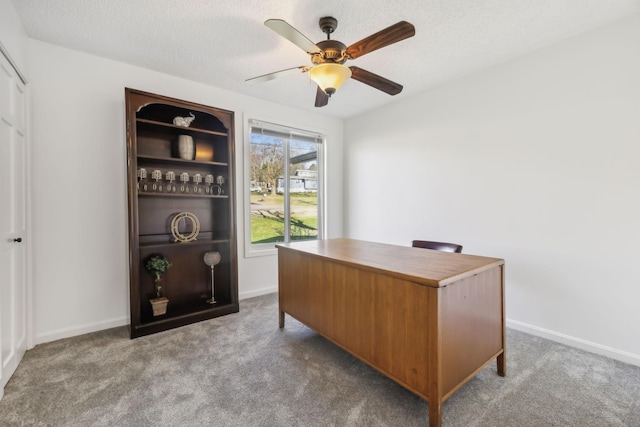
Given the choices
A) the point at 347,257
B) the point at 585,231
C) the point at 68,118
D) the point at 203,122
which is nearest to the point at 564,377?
the point at 585,231

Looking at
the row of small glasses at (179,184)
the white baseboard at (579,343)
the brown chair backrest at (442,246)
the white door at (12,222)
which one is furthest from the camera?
the row of small glasses at (179,184)

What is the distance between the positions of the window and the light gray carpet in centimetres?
166

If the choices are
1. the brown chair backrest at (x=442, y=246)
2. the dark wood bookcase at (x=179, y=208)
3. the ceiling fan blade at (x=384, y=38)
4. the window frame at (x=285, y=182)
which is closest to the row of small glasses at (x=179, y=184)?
the dark wood bookcase at (x=179, y=208)

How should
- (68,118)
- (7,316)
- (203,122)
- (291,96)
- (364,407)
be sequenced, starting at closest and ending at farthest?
(364,407) → (7,316) → (68,118) → (203,122) → (291,96)

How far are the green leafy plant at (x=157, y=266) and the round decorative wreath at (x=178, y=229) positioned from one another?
23cm

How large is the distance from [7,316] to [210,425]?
1571 millimetres

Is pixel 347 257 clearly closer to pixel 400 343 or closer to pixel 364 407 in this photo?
pixel 400 343

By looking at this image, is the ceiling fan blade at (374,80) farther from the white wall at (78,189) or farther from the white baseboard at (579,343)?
the white baseboard at (579,343)

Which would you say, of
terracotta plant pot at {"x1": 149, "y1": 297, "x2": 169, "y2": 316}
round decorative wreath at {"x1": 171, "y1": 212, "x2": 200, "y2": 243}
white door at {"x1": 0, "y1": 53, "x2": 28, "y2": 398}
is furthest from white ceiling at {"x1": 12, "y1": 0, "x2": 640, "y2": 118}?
terracotta plant pot at {"x1": 149, "y1": 297, "x2": 169, "y2": 316}

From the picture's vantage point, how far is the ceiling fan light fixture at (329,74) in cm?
187

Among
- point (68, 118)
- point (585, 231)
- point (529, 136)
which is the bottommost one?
point (585, 231)

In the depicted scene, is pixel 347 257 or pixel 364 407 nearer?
pixel 364 407

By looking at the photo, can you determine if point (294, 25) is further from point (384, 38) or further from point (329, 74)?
point (384, 38)

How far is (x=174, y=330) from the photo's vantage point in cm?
258
